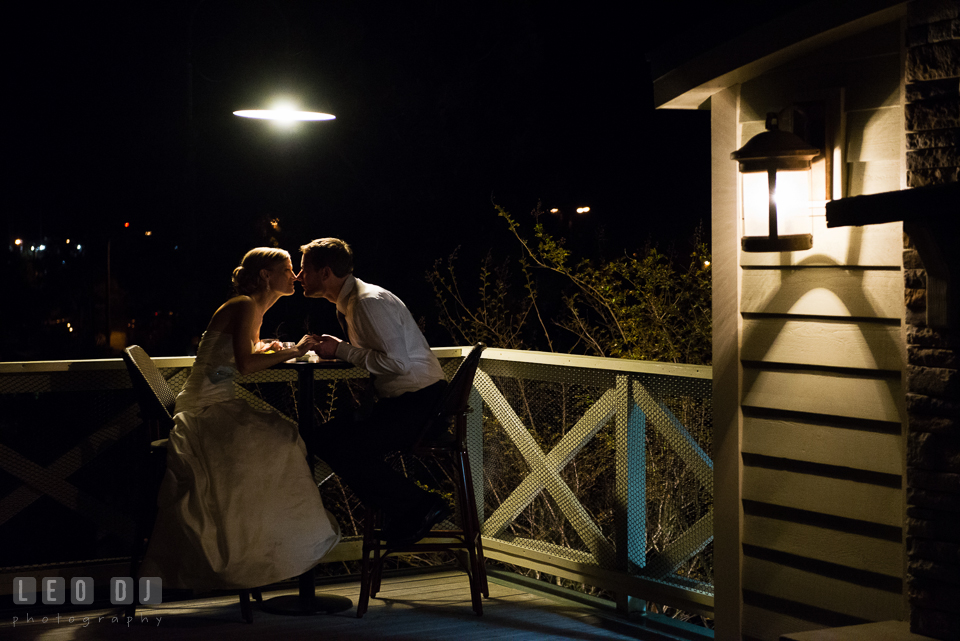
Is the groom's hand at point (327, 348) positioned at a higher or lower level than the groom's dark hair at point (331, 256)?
lower

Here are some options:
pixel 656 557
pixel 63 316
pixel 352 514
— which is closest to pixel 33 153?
pixel 63 316

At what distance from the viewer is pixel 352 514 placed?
576cm

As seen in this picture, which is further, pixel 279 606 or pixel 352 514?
pixel 352 514

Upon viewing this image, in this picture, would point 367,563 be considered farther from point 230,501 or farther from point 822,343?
point 822,343

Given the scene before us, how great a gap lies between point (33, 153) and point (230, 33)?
12.8 m

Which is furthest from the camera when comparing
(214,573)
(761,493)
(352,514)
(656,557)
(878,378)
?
(352,514)

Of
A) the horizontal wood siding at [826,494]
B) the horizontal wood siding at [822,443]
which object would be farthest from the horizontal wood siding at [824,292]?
the horizontal wood siding at [826,494]

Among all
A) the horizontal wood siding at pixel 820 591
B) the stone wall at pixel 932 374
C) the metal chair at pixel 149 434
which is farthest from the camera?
the metal chair at pixel 149 434

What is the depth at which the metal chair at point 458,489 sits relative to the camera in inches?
157

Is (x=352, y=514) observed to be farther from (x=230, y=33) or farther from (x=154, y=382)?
(x=230, y=33)

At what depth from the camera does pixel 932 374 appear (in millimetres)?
2510

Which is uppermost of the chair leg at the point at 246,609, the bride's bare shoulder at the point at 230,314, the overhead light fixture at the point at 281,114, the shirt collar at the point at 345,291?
the overhead light fixture at the point at 281,114

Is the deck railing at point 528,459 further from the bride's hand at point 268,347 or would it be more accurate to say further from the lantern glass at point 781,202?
the lantern glass at point 781,202

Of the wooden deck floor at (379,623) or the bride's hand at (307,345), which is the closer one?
the wooden deck floor at (379,623)
